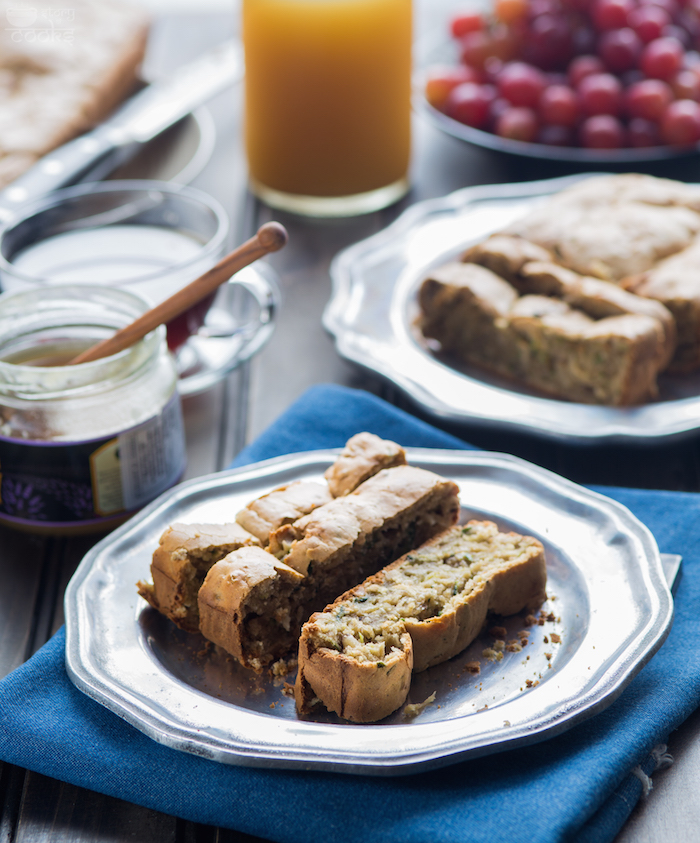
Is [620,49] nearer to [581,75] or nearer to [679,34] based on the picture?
[581,75]

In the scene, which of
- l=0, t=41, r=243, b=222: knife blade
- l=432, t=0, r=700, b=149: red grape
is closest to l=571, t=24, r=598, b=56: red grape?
l=432, t=0, r=700, b=149: red grape

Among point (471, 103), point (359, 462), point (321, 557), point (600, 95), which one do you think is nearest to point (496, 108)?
point (471, 103)

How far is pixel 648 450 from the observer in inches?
81.4

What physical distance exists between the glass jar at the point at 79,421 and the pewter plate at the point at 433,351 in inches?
20.0

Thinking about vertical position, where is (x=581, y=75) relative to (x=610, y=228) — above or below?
above

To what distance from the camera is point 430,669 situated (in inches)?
57.6

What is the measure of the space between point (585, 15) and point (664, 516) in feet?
6.44

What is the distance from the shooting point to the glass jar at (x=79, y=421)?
170cm

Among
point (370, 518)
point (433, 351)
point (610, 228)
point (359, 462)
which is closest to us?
point (370, 518)

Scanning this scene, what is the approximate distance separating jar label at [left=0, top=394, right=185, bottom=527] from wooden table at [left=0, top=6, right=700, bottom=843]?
9 cm

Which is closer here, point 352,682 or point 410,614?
point 352,682

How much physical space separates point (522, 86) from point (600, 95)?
0.23 metres

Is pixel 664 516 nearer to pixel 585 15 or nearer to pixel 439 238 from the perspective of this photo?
pixel 439 238

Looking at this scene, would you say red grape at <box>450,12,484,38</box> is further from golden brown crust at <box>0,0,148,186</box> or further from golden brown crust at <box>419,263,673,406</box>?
golden brown crust at <box>419,263,673,406</box>
